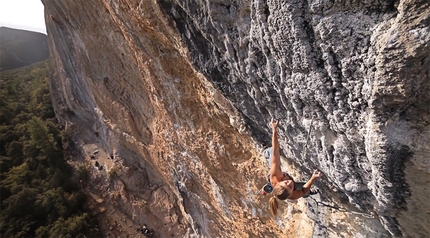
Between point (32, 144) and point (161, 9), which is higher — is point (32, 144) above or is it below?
below

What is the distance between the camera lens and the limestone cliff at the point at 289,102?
7.12 feet

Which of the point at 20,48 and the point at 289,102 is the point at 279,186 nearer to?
the point at 289,102

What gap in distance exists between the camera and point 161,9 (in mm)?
4773

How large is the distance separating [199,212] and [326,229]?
17.7ft

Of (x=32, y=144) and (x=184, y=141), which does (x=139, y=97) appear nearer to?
(x=184, y=141)

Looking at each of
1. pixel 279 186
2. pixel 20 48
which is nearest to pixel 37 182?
pixel 279 186

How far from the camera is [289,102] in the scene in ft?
10.8

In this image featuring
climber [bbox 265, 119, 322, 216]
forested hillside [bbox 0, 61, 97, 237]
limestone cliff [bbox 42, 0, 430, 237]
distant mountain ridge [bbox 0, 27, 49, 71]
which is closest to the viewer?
limestone cliff [bbox 42, 0, 430, 237]

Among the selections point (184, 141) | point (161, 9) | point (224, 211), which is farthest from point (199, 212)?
point (161, 9)

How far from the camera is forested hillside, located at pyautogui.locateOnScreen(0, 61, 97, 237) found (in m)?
13.0

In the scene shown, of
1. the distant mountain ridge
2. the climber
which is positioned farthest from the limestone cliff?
the distant mountain ridge

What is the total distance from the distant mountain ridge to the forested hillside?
18328 mm

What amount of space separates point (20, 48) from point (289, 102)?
1728 inches

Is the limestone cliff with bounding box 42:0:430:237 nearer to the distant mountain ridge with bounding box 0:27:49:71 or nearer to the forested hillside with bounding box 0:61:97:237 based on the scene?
the forested hillside with bounding box 0:61:97:237
